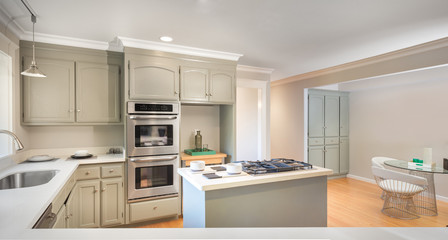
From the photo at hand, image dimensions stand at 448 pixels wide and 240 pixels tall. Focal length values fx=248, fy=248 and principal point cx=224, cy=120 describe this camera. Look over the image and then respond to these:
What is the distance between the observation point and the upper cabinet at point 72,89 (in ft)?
9.38

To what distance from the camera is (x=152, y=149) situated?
3.08 metres

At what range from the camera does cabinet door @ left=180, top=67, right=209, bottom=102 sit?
331 centimetres

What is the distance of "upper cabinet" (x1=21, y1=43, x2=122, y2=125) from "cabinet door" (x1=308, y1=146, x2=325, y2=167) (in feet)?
12.9

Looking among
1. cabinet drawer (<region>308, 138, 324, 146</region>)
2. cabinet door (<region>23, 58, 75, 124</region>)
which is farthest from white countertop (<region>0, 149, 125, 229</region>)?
cabinet drawer (<region>308, 138, 324, 146</region>)

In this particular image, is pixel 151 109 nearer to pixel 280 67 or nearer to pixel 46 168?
pixel 46 168

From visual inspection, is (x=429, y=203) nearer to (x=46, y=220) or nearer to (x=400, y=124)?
(x=400, y=124)

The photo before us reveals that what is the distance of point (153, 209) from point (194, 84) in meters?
1.70

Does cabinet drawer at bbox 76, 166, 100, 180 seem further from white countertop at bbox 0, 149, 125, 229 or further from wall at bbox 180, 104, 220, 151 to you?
wall at bbox 180, 104, 220, 151

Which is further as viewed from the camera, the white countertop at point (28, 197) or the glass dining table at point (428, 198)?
the glass dining table at point (428, 198)

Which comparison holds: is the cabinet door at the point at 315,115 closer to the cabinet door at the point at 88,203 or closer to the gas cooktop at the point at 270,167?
the gas cooktop at the point at 270,167

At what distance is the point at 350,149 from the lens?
5.82 metres

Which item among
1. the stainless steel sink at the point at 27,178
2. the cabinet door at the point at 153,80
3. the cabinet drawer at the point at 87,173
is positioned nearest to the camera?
the stainless steel sink at the point at 27,178

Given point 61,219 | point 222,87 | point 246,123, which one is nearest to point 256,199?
point 61,219

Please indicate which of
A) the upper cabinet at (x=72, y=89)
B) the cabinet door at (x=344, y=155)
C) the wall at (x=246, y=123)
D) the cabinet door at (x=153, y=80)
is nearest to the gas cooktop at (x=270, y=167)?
the cabinet door at (x=153, y=80)
